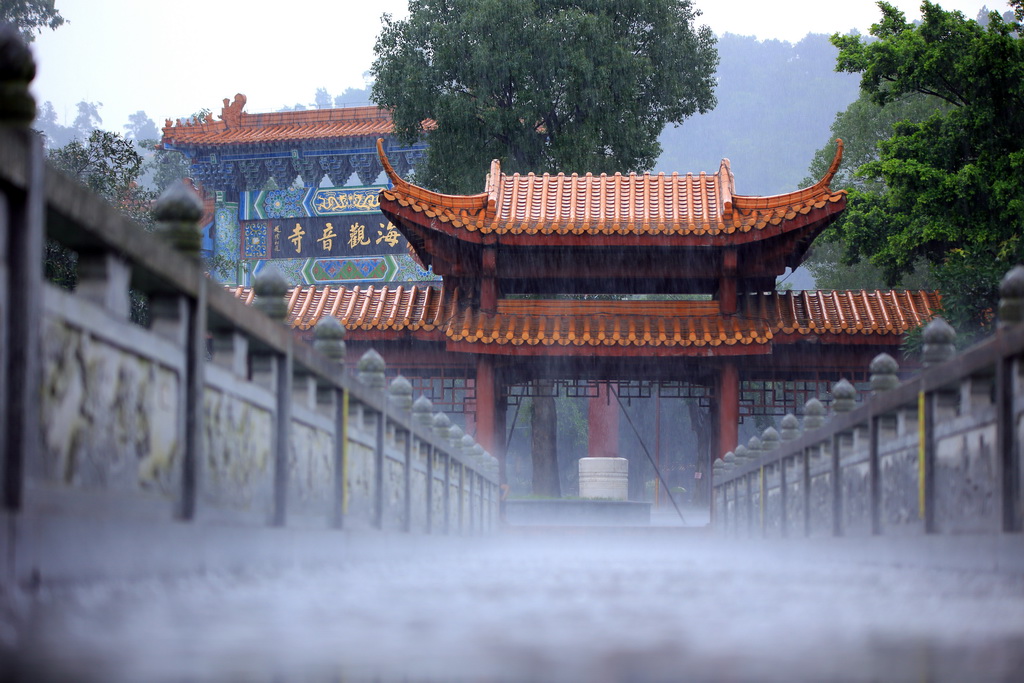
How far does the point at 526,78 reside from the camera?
69.9 ft

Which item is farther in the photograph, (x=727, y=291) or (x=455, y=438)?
(x=727, y=291)

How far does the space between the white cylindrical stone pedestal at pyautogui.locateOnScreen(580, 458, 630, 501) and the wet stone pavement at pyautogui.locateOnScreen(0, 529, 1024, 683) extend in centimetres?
1782

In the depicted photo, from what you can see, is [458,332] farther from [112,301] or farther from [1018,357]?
[112,301]

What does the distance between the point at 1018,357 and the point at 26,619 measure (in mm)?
4160

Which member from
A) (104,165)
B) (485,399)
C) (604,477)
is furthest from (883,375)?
(604,477)

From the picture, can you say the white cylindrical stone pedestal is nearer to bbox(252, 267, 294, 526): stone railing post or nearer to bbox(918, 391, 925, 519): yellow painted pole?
bbox(918, 391, 925, 519): yellow painted pole

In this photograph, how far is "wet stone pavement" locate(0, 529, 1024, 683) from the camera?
2564mm

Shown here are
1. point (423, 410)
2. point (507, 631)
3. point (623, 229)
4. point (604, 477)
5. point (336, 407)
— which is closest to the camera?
point (507, 631)

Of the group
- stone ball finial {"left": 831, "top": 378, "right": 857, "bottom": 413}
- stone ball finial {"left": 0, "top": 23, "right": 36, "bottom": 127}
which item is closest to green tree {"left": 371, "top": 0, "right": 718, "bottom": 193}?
stone ball finial {"left": 831, "top": 378, "right": 857, "bottom": 413}

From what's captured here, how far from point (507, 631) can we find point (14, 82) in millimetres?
1939

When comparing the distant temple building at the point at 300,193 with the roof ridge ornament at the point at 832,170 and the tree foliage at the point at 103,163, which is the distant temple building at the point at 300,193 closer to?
the tree foliage at the point at 103,163

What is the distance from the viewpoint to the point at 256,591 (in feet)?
14.0

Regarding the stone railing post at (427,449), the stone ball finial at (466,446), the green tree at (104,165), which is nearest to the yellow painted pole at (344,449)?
the stone railing post at (427,449)

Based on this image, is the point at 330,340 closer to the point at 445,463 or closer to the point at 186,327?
the point at 186,327
